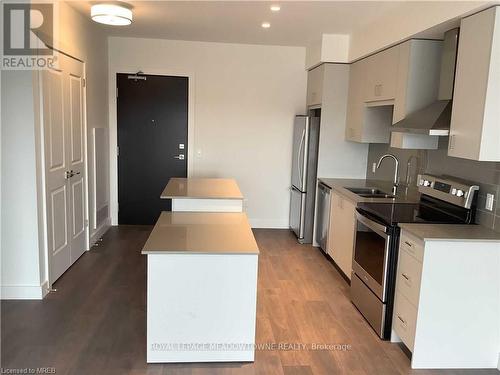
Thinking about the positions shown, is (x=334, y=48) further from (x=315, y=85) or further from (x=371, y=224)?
(x=371, y=224)

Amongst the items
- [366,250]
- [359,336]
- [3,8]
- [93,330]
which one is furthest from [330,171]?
[3,8]

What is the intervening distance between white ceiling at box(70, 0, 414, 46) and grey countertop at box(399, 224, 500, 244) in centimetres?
183

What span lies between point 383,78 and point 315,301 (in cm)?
212

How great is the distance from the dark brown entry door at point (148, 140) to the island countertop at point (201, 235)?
257 centimetres

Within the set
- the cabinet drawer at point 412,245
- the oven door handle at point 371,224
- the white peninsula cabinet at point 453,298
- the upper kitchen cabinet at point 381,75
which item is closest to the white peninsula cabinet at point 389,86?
the upper kitchen cabinet at point 381,75

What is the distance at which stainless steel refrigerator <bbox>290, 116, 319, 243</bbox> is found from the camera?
5.08 m

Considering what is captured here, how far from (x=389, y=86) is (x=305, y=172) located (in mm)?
1713

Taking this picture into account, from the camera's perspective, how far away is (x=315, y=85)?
5270mm

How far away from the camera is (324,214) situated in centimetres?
482

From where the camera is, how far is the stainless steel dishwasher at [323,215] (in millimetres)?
4699

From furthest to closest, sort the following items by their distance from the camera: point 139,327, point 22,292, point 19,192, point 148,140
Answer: point 148,140
point 22,292
point 19,192
point 139,327

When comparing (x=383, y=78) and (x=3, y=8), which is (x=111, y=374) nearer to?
(x=3, y=8)

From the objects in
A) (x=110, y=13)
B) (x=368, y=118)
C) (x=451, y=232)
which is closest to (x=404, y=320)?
(x=451, y=232)

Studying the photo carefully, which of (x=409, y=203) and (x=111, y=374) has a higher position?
(x=409, y=203)
